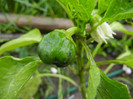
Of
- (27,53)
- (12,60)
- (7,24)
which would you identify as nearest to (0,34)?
(7,24)

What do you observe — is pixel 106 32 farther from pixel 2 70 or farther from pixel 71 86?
pixel 71 86

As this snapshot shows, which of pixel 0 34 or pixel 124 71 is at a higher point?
pixel 0 34

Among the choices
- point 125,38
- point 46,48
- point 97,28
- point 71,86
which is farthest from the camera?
point 125,38

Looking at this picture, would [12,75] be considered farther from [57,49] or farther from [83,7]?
[83,7]

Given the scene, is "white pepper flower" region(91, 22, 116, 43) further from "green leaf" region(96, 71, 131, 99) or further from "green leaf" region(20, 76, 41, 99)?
"green leaf" region(20, 76, 41, 99)

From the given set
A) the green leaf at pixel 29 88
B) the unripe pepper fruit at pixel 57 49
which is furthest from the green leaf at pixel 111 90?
the green leaf at pixel 29 88

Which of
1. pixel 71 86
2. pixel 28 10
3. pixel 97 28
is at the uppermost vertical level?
pixel 97 28

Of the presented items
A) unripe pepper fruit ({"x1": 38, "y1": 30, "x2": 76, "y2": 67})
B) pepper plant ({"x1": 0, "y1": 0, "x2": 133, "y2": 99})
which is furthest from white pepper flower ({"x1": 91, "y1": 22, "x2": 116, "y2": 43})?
unripe pepper fruit ({"x1": 38, "y1": 30, "x2": 76, "y2": 67})
